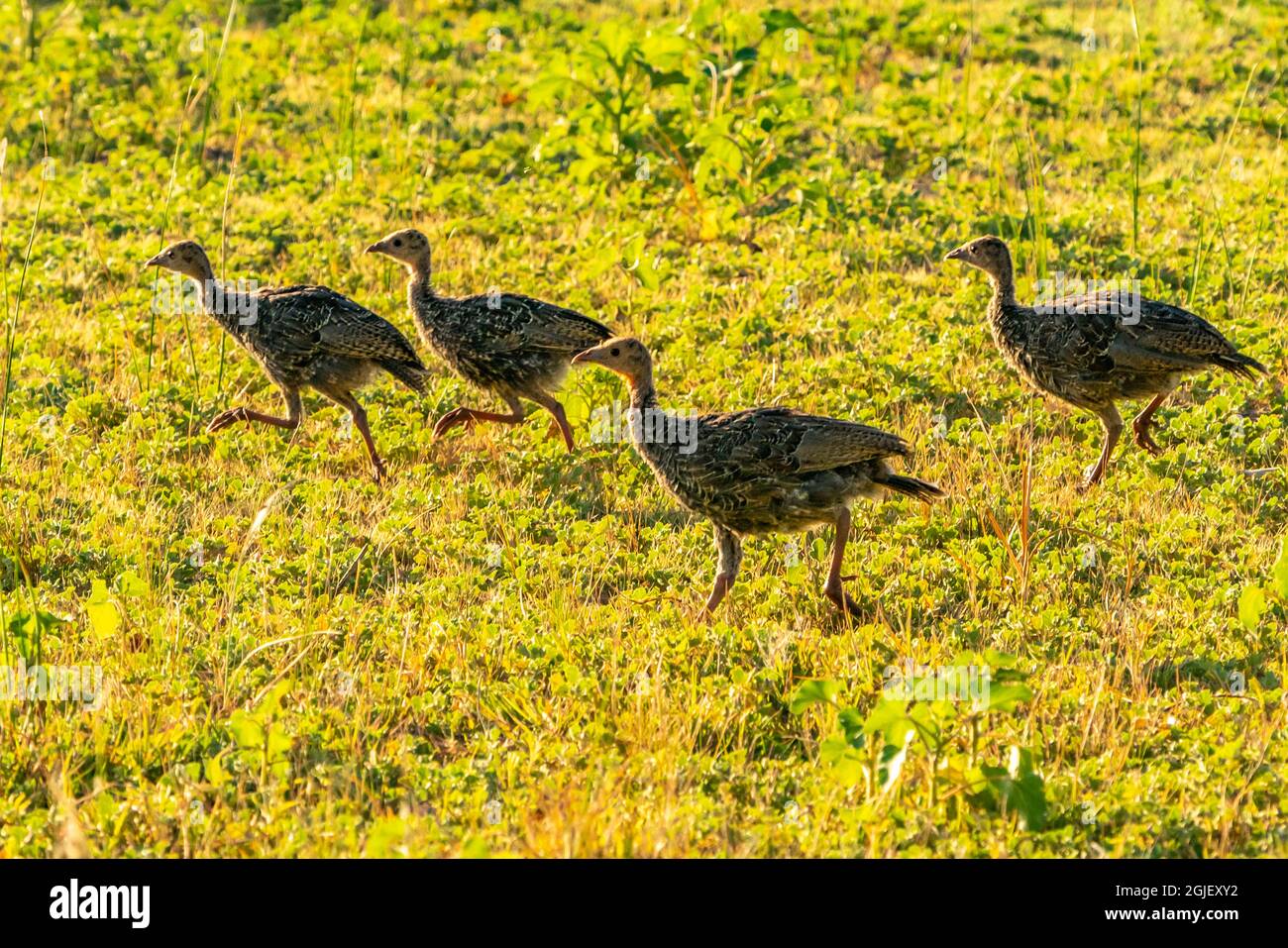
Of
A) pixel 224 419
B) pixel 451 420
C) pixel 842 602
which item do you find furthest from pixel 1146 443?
pixel 224 419

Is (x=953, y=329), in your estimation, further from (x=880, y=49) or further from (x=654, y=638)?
(x=880, y=49)

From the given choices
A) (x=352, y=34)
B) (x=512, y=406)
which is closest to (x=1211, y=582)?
(x=512, y=406)

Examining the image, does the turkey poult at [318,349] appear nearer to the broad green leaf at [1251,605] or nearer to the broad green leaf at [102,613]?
the broad green leaf at [102,613]

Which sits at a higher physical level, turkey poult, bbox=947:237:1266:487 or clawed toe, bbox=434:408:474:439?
turkey poult, bbox=947:237:1266:487

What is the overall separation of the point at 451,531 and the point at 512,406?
173cm

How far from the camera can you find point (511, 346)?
10250mm

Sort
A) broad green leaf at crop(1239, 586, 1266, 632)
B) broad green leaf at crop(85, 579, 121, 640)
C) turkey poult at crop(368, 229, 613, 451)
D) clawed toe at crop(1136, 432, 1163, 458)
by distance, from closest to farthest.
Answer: broad green leaf at crop(85, 579, 121, 640) < broad green leaf at crop(1239, 586, 1266, 632) < clawed toe at crop(1136, 432, 1163, 458) < turkey poult at crop(368, 229, 613, 451)

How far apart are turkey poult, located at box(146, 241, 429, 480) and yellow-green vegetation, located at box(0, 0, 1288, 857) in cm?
33

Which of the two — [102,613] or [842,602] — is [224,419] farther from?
[842,602]

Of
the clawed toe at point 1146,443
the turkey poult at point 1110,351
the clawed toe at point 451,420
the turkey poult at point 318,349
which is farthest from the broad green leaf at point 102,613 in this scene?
the clawed toe at point 1146,443

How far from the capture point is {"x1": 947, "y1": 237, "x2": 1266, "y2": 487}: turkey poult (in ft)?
31.2

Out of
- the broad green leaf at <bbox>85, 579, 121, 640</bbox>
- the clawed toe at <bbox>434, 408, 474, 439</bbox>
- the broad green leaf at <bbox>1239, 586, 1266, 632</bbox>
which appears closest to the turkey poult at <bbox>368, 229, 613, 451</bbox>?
the clawed toe at <bbox>434, 408, 474, 439</bbox>

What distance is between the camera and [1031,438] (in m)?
10.1

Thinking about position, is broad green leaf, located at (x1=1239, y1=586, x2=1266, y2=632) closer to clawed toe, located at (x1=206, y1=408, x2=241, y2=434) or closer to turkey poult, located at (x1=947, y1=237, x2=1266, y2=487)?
turkey poult, located at (x1=947, y1=237, x2=1266, y2=487)
